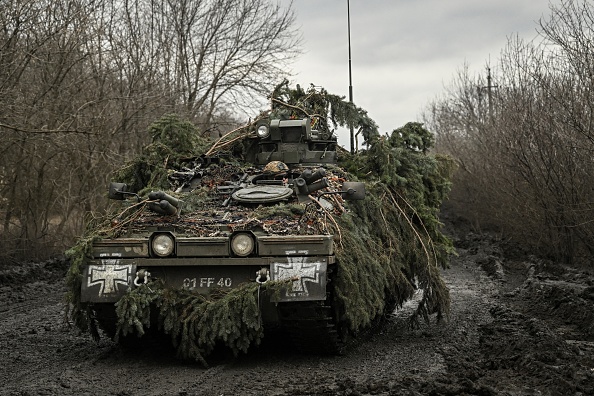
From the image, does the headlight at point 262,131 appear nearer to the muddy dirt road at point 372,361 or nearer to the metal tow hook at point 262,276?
the muddy dirt road at point 372,361

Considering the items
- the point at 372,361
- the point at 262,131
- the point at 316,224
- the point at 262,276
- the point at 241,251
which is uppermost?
the point at 262,131

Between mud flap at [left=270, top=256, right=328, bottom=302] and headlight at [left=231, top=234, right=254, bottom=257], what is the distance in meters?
0.26

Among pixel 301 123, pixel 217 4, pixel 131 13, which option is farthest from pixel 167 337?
pixel 217 4

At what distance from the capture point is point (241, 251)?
857 centimetres

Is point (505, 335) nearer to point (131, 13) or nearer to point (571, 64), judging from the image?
point (571, 64)

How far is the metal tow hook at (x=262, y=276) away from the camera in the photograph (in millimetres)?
8484

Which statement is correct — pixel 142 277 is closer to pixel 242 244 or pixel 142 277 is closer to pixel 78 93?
pixel 242 244

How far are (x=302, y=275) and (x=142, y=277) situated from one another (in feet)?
4.84

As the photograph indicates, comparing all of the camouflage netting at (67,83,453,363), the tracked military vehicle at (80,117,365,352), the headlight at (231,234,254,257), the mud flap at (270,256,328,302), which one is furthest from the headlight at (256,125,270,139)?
the mud flap at (270,256,328,302)

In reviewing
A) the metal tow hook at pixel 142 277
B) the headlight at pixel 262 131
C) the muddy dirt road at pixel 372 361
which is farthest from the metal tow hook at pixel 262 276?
the headlight at pixel 262 131

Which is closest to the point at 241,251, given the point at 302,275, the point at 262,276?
the point at 262,276

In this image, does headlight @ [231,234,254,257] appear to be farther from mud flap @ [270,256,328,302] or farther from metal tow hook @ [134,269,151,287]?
metal tow hook @ [134,269,151,287]

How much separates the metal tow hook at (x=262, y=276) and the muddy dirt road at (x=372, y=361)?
2.60 feet

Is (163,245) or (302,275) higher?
(163,245)
